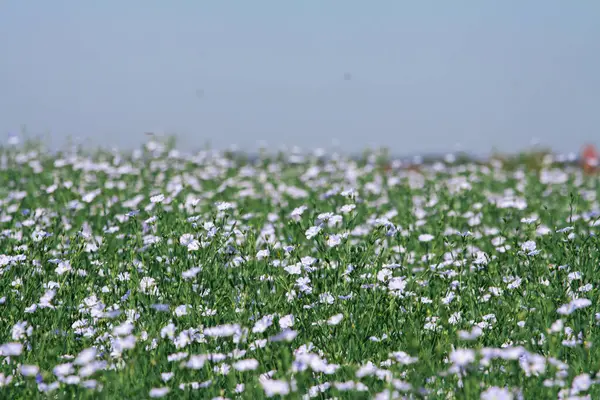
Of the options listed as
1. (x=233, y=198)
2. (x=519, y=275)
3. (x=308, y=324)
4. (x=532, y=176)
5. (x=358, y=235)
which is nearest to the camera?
(x=308, y=324)

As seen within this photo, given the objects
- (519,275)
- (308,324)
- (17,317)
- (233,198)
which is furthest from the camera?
(233,198)

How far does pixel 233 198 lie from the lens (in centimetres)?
865

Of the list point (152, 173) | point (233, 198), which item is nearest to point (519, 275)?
point (233, 198)

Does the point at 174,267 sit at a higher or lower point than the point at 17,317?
higher

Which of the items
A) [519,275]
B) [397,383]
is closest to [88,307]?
[397,383]

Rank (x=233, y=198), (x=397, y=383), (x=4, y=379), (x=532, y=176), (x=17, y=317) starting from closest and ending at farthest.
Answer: (x=397, y=383), (x=4, y=379), (x=17, y=317), (x=233, y=198), (x=532, y=176)

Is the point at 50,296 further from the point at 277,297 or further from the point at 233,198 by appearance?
the point at 233,198

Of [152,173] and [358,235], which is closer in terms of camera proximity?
[358,235]

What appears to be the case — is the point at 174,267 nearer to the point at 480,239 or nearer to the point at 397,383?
the point at 397,383

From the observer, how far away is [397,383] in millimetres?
3027

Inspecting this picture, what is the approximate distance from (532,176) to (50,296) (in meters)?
7.71

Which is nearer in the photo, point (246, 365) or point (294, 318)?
point (246, 365)

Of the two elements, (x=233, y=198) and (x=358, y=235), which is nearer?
(x=358, y=235)

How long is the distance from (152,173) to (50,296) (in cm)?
529
